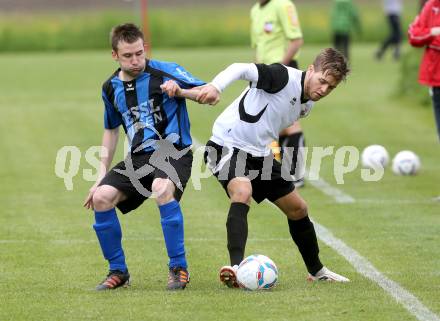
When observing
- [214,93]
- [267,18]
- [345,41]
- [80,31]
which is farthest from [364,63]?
[214,93]

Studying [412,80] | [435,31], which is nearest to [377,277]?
[435,31]

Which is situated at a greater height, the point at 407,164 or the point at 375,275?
the point at 375,275

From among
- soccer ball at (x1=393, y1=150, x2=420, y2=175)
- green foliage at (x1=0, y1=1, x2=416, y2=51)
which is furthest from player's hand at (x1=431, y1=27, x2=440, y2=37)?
green foliage at (x1=0, y1=1, x2=416, y2=51)

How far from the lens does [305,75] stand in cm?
712

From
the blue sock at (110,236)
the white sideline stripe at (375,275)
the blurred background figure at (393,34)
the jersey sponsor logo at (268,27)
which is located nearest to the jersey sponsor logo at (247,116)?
the blue sock at (110,236)

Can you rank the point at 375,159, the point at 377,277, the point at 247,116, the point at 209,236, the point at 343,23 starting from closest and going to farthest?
the point at 247,116
the point at 377,277
the point at 209,236
the point at 375,159
the point at 343,23

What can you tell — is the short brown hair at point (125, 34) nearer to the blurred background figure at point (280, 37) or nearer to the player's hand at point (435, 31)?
the player's hand at point (435, 31)

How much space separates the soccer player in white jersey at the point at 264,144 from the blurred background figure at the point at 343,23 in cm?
2103

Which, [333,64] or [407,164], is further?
[407,164]

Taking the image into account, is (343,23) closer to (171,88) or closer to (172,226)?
(172,226)

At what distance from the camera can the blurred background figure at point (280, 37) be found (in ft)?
39.4

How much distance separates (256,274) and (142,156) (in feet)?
3.56

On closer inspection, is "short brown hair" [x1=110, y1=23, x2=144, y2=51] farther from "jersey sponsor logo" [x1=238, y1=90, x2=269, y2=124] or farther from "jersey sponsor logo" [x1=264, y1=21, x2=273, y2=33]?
"jersey sponsor logo" [x1=264, y1=21, x2=273, y2=33]

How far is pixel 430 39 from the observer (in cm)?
1081
